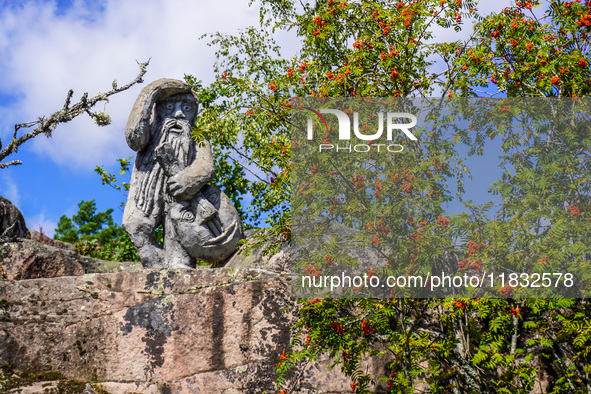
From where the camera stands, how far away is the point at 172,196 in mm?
5988

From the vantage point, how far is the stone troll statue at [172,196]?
5977 millimetres

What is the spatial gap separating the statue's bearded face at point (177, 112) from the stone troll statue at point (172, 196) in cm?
1

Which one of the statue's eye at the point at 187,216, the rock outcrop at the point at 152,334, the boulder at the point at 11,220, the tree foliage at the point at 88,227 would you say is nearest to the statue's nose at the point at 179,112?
the statue's eye at the point at 187,216

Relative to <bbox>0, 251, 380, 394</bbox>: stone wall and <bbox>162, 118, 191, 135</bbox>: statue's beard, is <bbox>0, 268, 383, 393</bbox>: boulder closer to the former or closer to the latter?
<bbox>0, 251, 380, 394</bbox>: stone wall

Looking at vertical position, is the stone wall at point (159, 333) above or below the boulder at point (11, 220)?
below

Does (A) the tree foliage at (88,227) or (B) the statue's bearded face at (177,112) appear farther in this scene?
(A) the tree foliage at (88,227)

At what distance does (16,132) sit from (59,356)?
1.81m

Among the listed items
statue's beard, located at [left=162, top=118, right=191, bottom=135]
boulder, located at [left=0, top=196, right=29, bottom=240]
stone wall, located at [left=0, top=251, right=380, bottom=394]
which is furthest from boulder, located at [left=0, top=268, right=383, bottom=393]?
statue's beard, located at [left=162, top=118, right=191, bottom=135]

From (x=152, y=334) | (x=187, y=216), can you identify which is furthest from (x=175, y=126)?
(x=152, y=334)

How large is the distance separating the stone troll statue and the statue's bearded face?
0.04 ft

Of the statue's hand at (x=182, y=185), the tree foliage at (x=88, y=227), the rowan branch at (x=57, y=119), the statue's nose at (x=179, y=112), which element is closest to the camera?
the rowan branch at (x=57, y=119)

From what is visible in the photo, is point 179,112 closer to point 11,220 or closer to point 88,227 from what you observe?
point 11,220

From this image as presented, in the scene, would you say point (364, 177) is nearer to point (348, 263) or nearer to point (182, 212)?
point (348, 263)

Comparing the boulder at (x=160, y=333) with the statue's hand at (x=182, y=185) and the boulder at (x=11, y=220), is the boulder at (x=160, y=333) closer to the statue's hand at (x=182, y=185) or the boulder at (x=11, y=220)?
the statue's hand at (x=182, y=185)
